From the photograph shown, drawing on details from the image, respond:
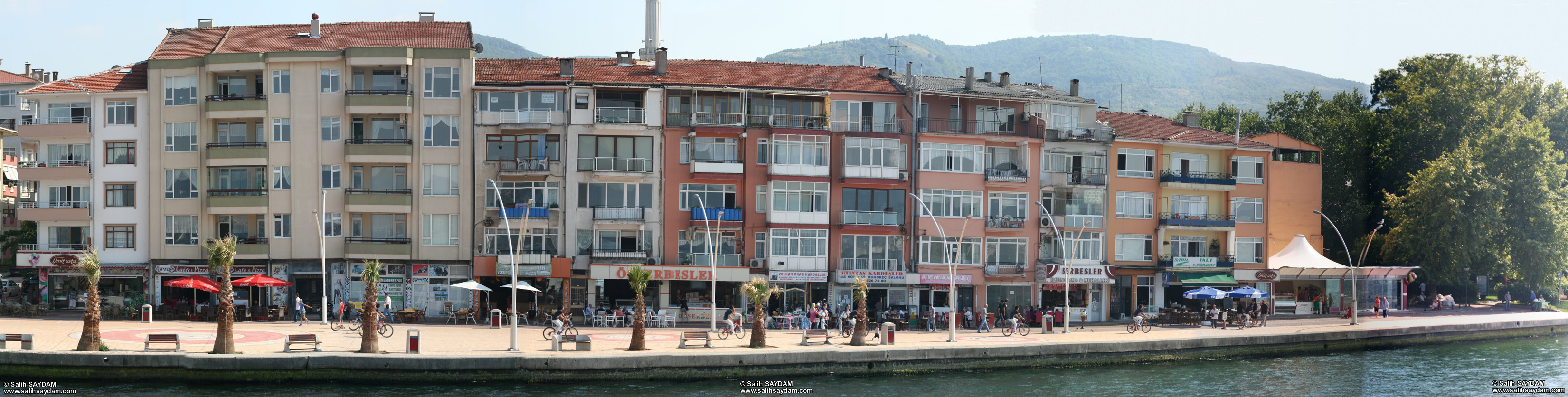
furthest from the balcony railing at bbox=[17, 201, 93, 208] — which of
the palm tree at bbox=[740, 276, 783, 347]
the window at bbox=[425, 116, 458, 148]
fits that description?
the palm tree at bbox=[740, 276, 783, 347]

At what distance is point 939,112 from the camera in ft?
204

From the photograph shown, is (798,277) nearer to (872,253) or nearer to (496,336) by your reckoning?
(872,253)

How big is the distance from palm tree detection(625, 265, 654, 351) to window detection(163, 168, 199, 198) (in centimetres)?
3028

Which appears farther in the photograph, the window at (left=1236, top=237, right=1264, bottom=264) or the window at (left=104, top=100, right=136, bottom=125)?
the window at (left=1236, top=237, right=1264, bottom=264)

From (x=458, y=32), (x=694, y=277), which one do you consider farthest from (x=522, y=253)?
(x=458, y=32)

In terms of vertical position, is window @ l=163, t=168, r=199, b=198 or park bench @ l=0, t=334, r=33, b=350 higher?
window @ l=163, t=168, r=199, b=198

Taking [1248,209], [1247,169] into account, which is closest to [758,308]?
[1248,209]

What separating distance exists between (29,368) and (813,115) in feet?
120

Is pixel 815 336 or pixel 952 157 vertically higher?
pixel 952 157

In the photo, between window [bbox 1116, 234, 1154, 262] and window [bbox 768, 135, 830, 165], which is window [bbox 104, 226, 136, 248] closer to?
window [bbox 768, 135, 830, 165]

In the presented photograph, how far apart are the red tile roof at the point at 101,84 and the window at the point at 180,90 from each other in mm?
1518

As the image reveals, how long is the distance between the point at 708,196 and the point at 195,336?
80.9 feet

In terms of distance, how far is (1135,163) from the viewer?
65688 mm

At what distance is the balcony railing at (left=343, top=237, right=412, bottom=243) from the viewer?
58.7m
